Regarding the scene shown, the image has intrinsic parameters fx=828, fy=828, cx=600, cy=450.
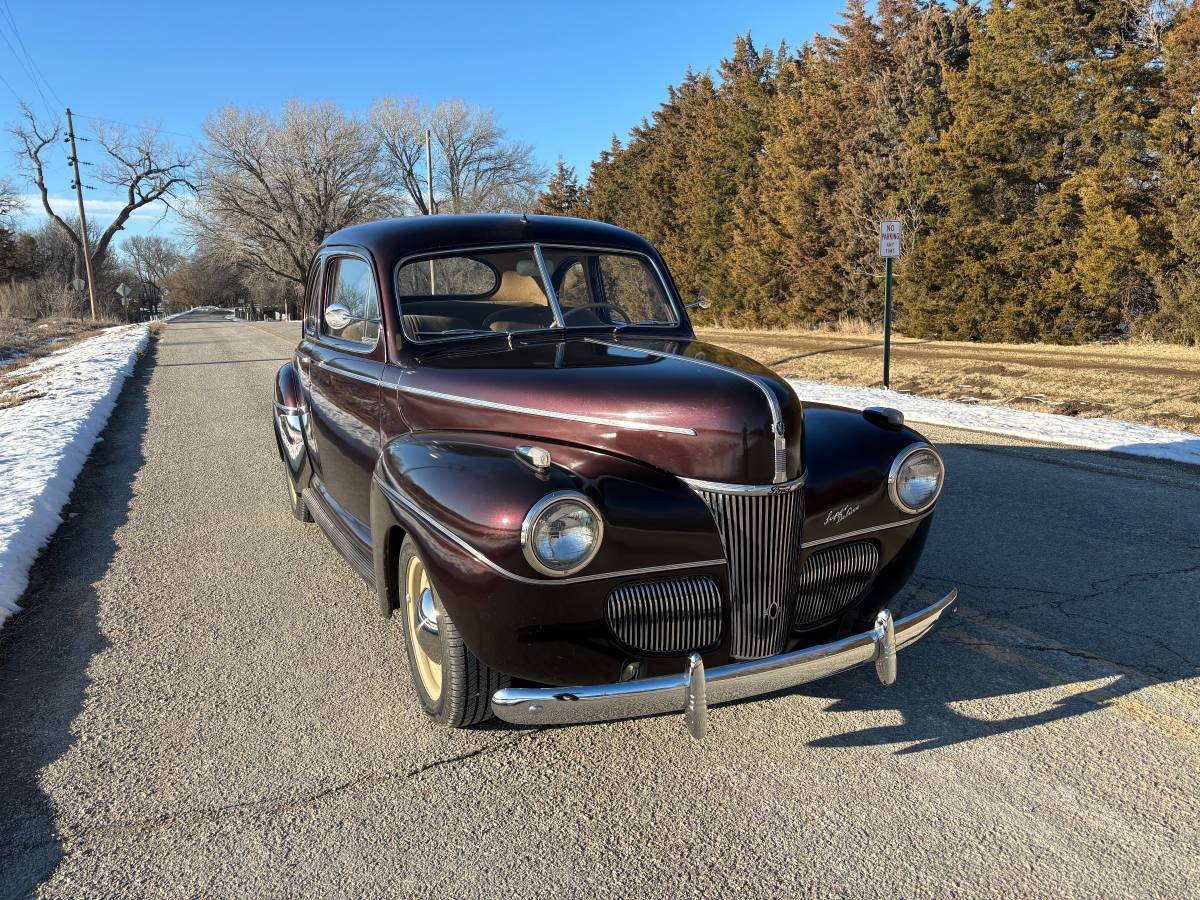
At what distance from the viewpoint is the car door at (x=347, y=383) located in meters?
3.85

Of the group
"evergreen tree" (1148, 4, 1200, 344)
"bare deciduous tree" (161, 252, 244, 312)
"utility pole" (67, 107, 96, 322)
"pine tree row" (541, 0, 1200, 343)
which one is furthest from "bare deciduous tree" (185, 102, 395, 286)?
"bare deciduous tree" (161, 252, 244, 312)

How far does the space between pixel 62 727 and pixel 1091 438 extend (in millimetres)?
8467

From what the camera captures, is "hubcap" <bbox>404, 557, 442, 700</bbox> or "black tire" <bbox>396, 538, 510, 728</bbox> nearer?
"black tire" <bbox>396, 538, 510, 728</bbox>

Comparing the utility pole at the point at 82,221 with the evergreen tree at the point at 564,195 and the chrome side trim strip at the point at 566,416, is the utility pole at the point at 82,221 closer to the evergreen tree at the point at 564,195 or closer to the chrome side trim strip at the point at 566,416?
the evergreen tree at the point at 564,195

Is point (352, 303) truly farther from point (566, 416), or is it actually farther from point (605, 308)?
point (566, 416)

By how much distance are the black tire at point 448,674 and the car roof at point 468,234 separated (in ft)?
5.52

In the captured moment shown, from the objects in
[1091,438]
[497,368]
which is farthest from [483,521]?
[1091,438]

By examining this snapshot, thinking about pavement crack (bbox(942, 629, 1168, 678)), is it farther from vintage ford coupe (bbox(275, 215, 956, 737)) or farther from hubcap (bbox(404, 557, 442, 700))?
hubcap (bbox(404, 557, 442, 700))

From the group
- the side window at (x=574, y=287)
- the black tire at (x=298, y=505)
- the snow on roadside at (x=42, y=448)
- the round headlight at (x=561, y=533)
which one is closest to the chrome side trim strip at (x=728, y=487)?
the round headlight at (x=561, y=533)

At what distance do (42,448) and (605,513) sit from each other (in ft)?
24.5

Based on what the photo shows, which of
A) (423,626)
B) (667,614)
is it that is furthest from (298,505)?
(667,614)

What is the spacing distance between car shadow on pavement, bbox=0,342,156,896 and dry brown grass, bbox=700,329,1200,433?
32.5 ft

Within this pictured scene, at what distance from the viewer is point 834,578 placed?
2.99 meters

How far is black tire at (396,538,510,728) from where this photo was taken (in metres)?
2.73
